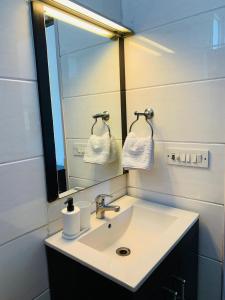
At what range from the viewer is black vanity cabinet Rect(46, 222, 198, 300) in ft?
2.42

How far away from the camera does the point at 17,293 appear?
85 cm

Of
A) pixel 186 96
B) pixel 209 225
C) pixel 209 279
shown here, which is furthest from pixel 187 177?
pixel 209 279

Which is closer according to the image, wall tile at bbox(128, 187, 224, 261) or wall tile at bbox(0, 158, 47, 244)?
wall tile at bbox(0, 158, 47, 244)

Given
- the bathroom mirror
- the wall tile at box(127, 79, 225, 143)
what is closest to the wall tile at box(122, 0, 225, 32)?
the bathroom mirror

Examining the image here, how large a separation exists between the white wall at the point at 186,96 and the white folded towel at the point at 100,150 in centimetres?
19

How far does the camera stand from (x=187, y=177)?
1.14m

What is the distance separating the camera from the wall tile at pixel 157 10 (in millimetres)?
982

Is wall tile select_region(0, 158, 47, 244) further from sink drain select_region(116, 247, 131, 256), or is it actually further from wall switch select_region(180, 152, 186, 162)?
wall switch select_region(180, 152, 186, 162)

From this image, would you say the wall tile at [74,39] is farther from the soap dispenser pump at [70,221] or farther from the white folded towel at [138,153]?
the soap dispenser pump at [70,221]

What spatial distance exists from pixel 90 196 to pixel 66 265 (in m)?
0.36

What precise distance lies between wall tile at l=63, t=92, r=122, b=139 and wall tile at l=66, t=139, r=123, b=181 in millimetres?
54

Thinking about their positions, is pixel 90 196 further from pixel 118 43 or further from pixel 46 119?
pixel 118 43

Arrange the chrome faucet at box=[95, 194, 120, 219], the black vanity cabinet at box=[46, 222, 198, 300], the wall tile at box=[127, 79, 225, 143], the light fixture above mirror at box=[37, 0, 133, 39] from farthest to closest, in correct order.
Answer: the chrome faucet at box=[95, 194, 120, 219] → the wall tile at box=[127, 79, 225, 143] → the light fixture above mirror at box=[37, 0, 133, 39] → the black vanity cabinet at box=[46, 222, 198, 300]

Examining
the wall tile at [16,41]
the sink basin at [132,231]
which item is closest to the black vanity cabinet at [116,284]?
the sink basin at [132,231]
